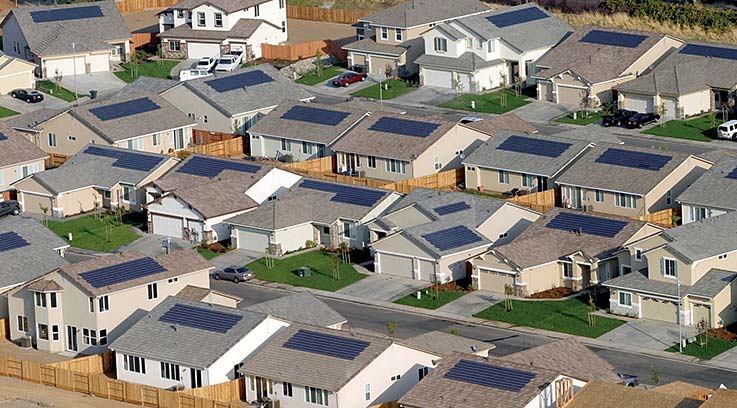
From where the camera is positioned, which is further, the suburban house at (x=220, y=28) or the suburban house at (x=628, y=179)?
the suburban house at (x=220, y=28)

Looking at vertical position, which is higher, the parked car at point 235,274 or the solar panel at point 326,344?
the solar panel at point 326,344

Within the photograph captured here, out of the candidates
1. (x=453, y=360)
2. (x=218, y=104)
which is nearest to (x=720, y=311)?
(x=453, y=360)

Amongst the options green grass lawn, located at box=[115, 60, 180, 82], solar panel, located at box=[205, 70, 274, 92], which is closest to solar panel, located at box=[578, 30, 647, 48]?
solar panel, located at box=[205, 70, 274, 92]

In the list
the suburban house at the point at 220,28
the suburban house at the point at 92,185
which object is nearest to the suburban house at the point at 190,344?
the suburban house at the point at 92,185

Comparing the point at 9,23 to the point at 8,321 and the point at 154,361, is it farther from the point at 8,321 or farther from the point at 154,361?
the point at 154,361

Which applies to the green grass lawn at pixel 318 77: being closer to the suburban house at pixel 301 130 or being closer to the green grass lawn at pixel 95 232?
the suburban house at pixel 301 130

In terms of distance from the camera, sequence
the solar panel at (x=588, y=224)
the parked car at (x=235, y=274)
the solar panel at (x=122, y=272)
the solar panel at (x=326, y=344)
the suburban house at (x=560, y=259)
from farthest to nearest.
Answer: the parked car at (x=235, y=274), the solar panel at (x=588, y=224), the suburban house at (x=560, y=259), the solar panel at (x=122, y=272), the solar panel at (x=326, y=344)

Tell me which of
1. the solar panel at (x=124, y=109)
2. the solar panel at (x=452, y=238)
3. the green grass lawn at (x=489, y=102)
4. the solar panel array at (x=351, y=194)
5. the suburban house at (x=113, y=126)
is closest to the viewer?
the solar panel at (x=452, y=238)

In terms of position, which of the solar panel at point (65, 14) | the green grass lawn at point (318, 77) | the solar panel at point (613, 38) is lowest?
the green grass lawn at point (318, 77)

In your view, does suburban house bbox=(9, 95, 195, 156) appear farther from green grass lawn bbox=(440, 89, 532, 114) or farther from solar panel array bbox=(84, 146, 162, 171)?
green grass lawn bbox=(440, 89, 532, 114)
